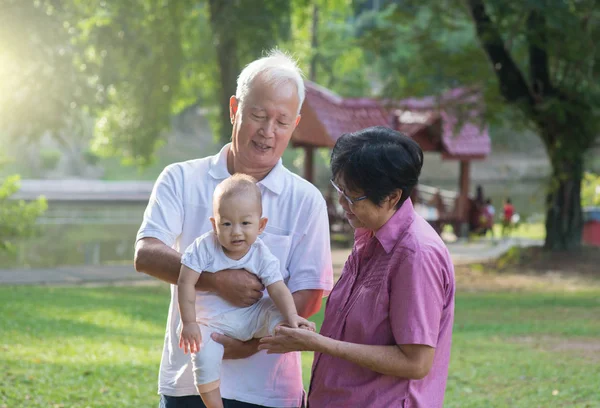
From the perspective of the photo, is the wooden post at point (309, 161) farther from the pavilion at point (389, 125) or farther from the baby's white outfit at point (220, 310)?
the baby's white outfit at point (220, 310)

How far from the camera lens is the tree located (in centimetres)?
1349

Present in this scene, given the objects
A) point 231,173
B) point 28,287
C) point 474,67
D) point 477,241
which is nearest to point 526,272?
point 474,67

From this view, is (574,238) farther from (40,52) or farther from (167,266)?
(167,266)

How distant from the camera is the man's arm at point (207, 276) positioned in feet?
8.98

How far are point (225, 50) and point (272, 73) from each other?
17.5m

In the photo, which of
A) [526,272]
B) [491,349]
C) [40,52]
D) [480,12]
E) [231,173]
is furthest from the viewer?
[40,52]

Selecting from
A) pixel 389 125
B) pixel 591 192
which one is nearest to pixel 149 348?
pixel 389 125

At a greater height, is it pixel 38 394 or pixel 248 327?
pixel 248 327

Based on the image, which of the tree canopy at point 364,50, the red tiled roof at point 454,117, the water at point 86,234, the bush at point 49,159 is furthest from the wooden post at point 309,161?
the bush at point 49,159

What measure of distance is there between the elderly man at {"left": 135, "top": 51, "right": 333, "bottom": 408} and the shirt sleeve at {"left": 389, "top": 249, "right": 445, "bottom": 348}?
51 centimetres

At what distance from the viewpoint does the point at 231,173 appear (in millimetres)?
2988

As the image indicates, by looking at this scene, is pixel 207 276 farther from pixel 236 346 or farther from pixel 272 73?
pixel 272 73

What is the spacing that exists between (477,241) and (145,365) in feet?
56.3

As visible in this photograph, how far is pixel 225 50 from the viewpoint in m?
20.0
